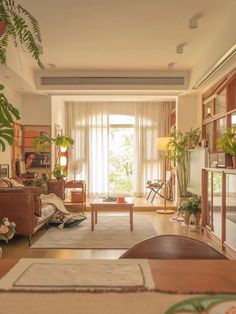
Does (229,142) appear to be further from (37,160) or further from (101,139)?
(101,139)

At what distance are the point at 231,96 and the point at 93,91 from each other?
2887 mm

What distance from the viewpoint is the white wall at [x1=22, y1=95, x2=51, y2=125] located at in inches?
270

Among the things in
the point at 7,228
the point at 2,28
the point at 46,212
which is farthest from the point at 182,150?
the point at 2,28

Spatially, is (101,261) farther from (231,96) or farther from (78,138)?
(78,138)

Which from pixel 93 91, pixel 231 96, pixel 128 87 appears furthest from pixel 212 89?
pixel 93 91

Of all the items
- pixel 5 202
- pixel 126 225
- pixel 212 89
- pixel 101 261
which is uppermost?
pixel 212 89

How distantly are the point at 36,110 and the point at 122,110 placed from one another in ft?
9.21

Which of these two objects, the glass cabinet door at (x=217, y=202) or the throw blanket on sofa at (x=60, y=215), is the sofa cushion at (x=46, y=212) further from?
the glass cabinet door at (x=217, y=202)

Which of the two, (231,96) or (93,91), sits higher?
(93,91)

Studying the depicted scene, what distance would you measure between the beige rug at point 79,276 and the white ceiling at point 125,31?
3.32m

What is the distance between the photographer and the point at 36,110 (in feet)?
22.6

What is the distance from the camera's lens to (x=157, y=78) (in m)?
6.26

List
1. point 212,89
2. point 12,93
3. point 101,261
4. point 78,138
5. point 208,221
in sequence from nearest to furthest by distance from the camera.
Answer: point 101,261, point 208,221, point 212,89, point 12,93, point 78,138

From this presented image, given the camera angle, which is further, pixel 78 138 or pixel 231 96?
pixel 78 138
